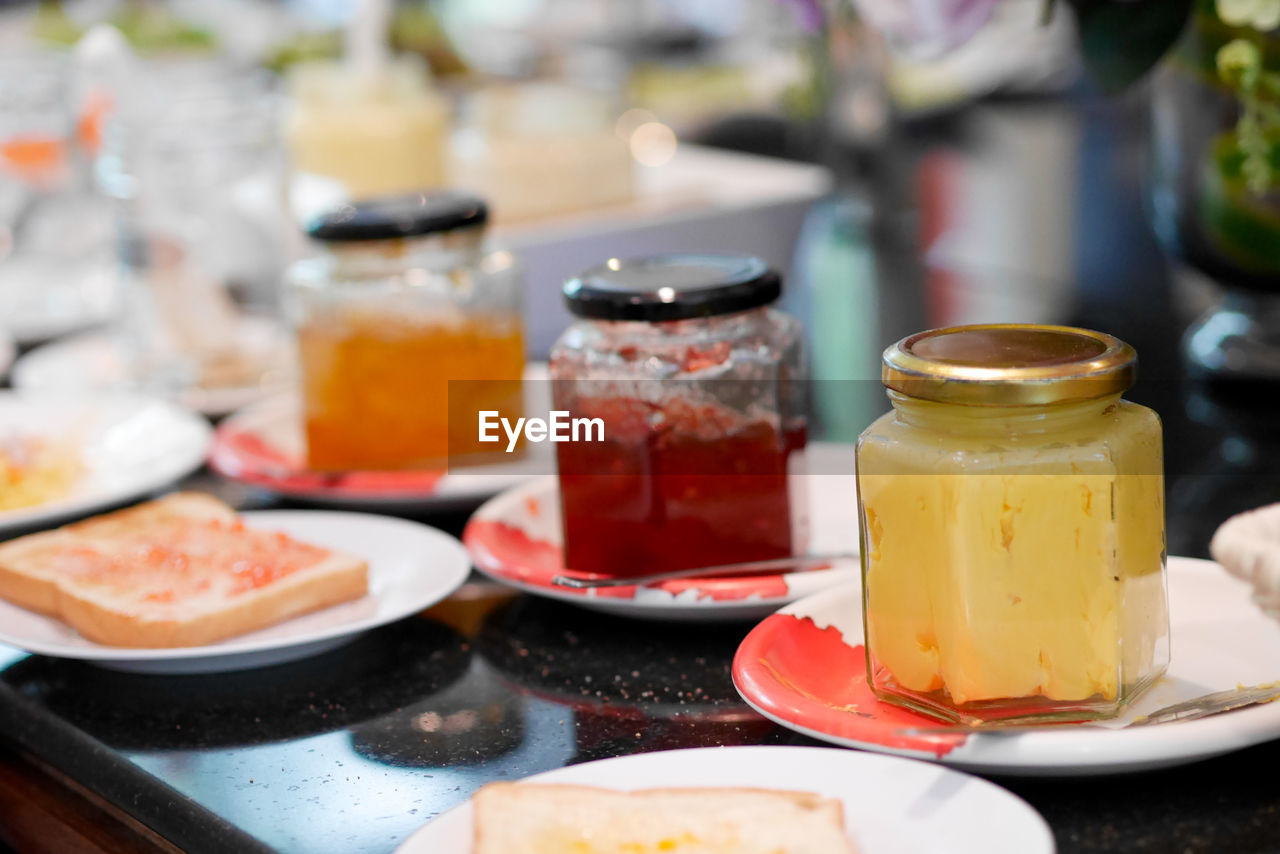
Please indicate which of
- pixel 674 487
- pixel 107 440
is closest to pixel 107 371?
pixel 107 440

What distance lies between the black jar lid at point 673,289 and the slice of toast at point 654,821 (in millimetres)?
263

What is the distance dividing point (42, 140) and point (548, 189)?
54cm

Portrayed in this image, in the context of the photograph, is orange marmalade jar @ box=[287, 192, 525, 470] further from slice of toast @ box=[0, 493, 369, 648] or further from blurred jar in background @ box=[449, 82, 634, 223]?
blurred jar in background @ box=[449, 82, 634, 223]

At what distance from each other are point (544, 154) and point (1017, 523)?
3.42 ft

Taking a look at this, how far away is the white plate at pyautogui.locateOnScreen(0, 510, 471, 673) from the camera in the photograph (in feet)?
2.28

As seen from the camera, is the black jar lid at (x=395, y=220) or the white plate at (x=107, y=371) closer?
the black jar lid at (x=395, y=220)

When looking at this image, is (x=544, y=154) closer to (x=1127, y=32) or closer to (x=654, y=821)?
(x=1127, y=32)

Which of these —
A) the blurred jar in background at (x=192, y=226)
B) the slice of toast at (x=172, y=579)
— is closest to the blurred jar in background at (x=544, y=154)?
the blurred jar in background at (x=192, y=226)

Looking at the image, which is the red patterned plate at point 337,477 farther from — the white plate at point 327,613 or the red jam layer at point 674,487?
the red jam layer at point 674,487

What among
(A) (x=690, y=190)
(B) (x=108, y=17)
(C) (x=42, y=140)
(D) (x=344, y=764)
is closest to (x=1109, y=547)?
(D) (x=344, y=764)

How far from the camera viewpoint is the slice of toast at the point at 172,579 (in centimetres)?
70

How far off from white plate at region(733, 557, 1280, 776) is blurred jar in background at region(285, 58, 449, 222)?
0.98 m

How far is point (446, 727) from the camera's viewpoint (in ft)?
2.16

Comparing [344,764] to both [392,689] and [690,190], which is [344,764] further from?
[690,190]
